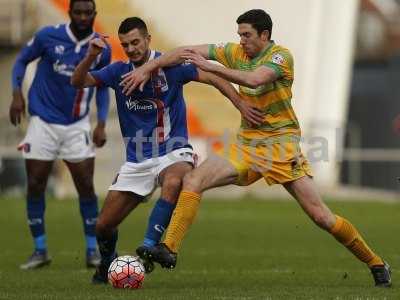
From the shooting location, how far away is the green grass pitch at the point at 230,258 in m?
9.41

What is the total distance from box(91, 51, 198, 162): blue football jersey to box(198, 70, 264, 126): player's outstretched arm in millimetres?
99

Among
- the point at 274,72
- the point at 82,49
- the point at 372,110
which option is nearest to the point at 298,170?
the point at 274,72

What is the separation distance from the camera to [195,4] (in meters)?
32.8

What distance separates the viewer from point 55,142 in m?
12.3

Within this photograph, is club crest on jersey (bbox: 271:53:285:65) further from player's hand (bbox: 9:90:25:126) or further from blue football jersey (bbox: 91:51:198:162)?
player's hand (bbox: 9:90:25:126)

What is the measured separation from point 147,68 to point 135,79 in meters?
0.14

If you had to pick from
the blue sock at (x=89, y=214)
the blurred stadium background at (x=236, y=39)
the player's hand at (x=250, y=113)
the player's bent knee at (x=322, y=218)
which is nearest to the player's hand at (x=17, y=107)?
the blue sock at (x=89, y=214)

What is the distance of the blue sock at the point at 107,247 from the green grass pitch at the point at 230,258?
303 mm

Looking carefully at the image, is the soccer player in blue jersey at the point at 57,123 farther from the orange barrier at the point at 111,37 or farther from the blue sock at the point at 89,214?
the orange barrier at the point at 111,37

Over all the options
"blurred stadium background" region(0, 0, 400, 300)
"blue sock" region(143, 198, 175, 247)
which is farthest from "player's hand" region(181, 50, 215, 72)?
"blurred stadium background" region(0, 0, 400, 300)

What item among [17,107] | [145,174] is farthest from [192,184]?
[17,107]

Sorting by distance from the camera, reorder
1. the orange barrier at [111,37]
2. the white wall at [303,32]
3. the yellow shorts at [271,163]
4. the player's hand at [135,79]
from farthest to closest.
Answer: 1. the white wall at [303,32]
2. the orange barrier at [111,37]
3. the yellow shorts at [271,163]
4. the player's hand at [135,79]

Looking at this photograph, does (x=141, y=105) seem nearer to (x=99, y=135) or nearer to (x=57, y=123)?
(x=99, y=135)

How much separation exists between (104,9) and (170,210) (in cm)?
2212
